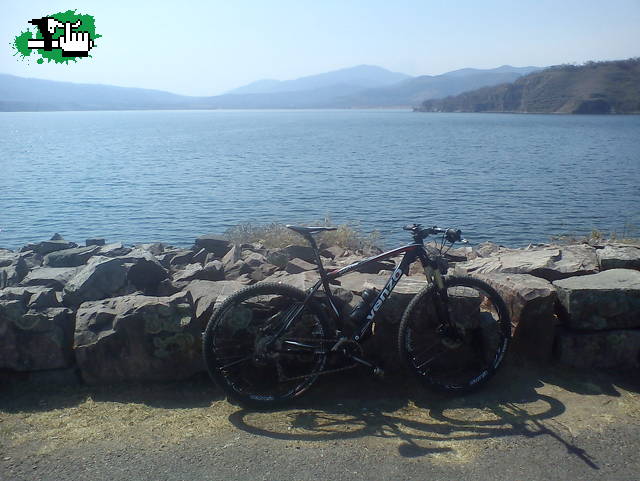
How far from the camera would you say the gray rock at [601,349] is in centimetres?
623

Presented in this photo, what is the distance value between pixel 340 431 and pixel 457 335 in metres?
1.56

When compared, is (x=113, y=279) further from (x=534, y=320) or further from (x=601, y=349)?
(x=601, y=349)

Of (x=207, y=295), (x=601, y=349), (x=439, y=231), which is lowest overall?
(x=601, y=349)

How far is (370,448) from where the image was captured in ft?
15.9

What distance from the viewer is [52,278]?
8266 millimetres

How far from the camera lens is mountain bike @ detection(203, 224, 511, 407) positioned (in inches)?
220

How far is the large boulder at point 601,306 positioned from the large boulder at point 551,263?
1.65 metres

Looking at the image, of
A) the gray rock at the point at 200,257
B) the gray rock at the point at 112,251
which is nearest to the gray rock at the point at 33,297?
the gray rock at the point at 112,251

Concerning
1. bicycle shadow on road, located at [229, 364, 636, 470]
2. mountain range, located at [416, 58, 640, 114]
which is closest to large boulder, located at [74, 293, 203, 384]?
bicycle shadow on road, located at [229, 364, 636, 470]

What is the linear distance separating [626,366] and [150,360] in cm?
471

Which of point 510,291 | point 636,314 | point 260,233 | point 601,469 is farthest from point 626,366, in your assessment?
point 260,233

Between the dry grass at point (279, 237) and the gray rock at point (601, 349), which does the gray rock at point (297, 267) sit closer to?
the gray rock at point (601, 349)

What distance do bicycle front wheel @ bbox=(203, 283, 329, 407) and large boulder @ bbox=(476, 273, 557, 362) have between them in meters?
2.06

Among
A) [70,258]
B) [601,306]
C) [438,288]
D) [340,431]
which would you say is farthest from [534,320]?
[70,258]
